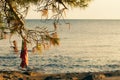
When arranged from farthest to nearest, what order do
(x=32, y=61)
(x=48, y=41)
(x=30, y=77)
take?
(x=32, y=61)
(x=30, y=77)
(x=48, y=41)

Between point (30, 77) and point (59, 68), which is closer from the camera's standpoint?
point (30, 77)

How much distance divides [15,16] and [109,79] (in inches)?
357

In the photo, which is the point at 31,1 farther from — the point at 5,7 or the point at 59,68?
the point at 59,68

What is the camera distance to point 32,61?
3912 cm

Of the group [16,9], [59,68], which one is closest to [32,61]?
[59,68]

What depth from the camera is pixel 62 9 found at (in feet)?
50.4

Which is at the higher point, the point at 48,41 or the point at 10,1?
the point at 10,1

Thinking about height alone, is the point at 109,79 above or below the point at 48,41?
below

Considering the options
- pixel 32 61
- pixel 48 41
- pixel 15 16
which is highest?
pixel 15 16

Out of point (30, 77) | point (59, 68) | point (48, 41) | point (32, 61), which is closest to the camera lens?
point (48, 41)

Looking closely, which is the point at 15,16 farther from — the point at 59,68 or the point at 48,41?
the point at 59,68

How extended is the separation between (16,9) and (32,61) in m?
23.6

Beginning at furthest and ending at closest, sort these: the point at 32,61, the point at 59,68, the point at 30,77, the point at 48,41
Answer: the point at 32,61
the point at 59,68
the point at 30,77
the point at 48,41

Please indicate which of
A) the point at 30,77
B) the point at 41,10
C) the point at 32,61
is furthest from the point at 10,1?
the point at 32,61
